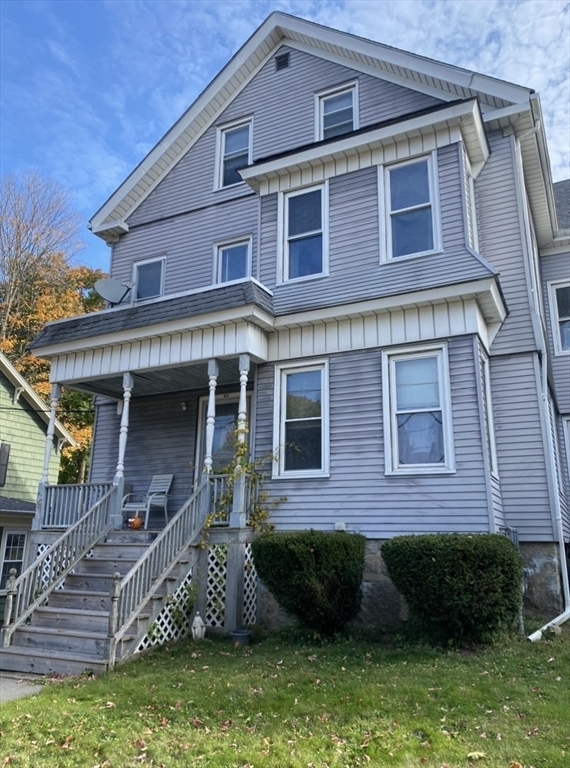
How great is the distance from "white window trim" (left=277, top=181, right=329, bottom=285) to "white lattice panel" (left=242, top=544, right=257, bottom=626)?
14.7ft

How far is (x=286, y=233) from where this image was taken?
10.2 metres

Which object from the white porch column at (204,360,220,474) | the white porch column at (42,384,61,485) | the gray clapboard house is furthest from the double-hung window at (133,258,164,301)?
the white porch column at (204,360,220,474)

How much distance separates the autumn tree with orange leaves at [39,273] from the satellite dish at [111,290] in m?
12.5

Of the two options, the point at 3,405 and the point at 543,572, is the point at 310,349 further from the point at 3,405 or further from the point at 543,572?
the point at 3,405

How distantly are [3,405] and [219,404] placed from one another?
23.6 feet

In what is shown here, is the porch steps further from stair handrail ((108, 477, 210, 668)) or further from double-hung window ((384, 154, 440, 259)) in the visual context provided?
double-hung window ((384, 154, 440, 259))

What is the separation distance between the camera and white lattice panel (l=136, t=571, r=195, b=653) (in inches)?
278

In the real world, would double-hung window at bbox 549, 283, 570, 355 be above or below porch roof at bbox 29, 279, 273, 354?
above

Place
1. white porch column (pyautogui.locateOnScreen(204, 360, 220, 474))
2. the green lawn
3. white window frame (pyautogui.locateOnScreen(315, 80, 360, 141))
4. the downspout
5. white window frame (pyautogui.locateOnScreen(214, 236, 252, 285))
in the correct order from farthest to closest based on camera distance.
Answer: white window frame (pyautogui.locateOnScreen(214, 236, 252, 285))
white window frame (pyautogui.locateOnScreen(315, 80, 360, 141))
white porch column (pyautogui.locateOnScreen(204, 360, 220, 474))
the downspout
the green lawn

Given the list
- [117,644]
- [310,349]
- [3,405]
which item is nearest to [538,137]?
[310,349]

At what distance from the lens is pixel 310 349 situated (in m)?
9.24

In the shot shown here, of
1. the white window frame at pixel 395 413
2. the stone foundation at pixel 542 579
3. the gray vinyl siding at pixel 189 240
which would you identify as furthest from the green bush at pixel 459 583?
the gray vinyl siding at pixel 189 240

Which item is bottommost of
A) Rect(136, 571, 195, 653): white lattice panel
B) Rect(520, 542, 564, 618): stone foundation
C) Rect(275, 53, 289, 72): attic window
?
Rect(136, 571, 195, 653): white lattice panel

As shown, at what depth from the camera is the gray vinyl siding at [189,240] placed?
1192 centimetres
